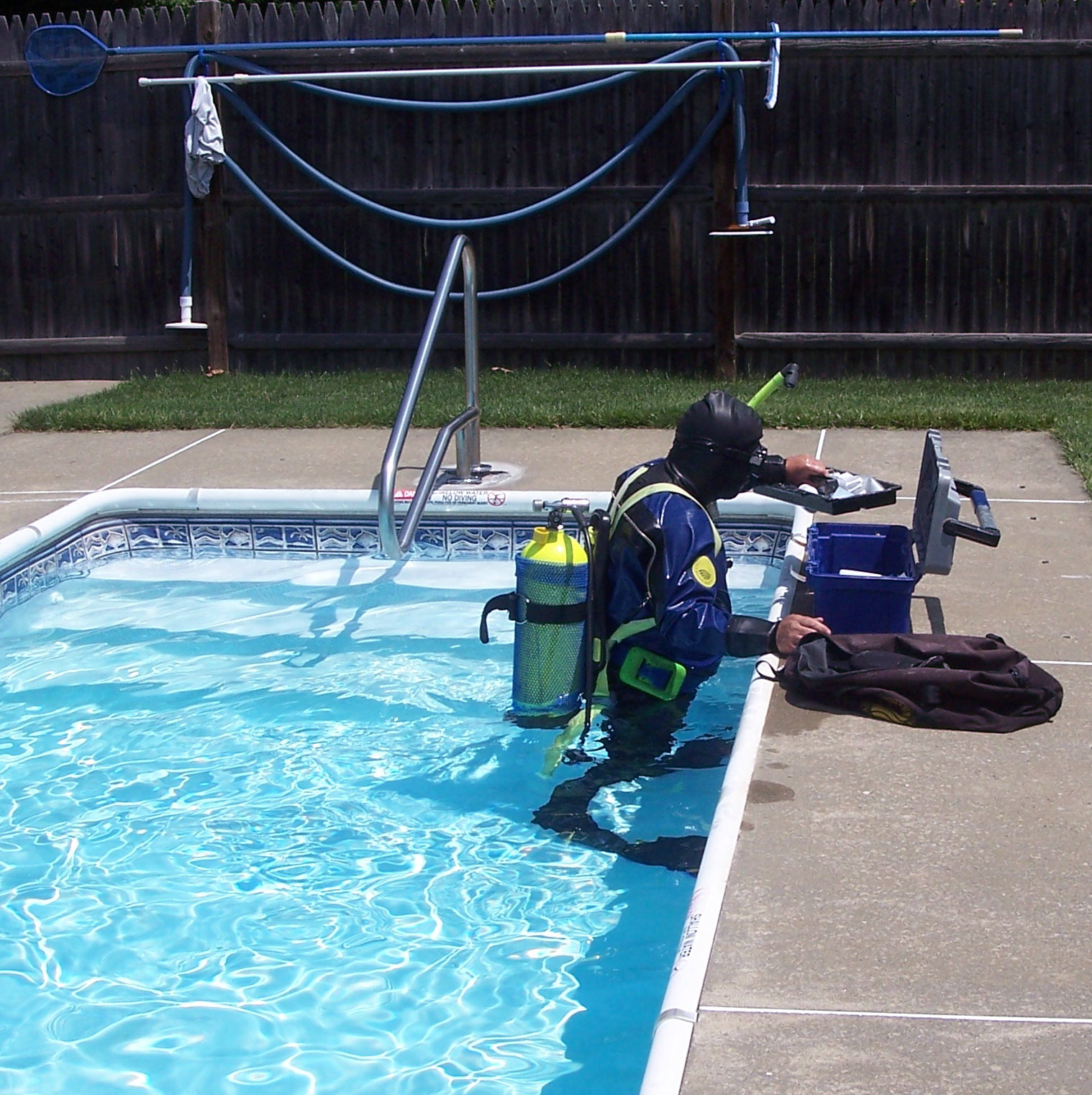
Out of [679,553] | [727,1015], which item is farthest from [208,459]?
[727,1015]

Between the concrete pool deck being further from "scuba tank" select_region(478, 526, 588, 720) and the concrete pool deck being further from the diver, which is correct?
"scuba tank" select_region(478, 526, 588, 720)

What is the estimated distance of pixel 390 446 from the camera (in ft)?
16.6

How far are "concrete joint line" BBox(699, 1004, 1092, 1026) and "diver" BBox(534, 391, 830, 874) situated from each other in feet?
4.79

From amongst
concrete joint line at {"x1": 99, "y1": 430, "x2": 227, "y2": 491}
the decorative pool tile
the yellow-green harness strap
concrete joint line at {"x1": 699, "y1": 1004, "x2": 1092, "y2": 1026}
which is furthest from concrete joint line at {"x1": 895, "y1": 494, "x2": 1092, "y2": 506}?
concrete joint line at {"x1": 699, "y1": 1004, "x2": 1092, "y2": 1026}

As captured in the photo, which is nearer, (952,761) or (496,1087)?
(496,1087)

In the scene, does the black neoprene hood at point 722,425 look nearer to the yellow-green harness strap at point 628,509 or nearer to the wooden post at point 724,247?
the yellow-green harness strap at point 628,509

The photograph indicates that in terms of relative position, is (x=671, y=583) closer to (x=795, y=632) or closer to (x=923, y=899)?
(x=795, y=632)

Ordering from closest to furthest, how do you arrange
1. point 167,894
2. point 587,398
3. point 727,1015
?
1. point 727,1015
2. point 167,894
3. point 587,398

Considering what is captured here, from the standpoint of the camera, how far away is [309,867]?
434 cm

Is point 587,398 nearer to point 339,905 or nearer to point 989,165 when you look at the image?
point 989,165

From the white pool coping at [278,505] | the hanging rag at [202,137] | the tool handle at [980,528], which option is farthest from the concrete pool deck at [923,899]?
the hanging rag at [202,137]

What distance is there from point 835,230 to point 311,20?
3937 mm

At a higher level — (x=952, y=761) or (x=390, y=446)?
(x=390, y=446)

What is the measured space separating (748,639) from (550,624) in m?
0.53
